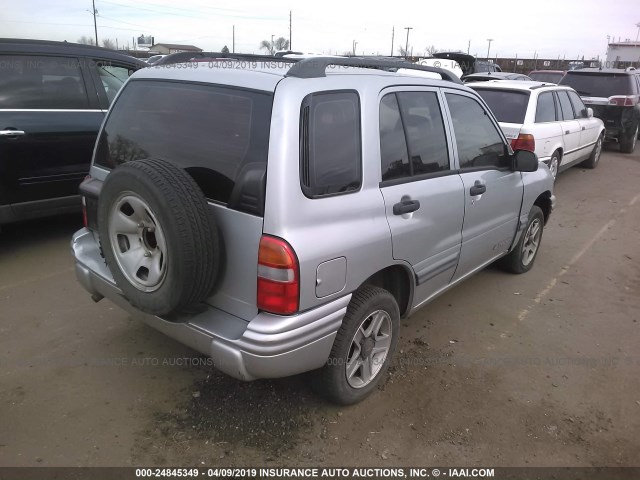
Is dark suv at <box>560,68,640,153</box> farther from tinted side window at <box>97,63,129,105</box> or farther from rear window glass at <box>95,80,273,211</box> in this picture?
rear window glass at <box>95,80,273,211</box>

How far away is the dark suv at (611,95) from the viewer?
10641 mm

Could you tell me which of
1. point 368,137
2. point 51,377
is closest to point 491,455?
point 368,137

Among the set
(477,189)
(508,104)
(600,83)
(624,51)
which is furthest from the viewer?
(624,51)

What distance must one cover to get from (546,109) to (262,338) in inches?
253

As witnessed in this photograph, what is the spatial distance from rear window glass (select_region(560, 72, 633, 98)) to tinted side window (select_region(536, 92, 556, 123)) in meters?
4.13

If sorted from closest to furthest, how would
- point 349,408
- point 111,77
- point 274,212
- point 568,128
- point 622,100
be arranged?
1. point 274,212
2. point 349,408
3. point 111,77
4. point 568,128
5. point 622,100

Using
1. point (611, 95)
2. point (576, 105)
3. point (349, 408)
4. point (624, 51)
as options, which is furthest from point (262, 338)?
point (624, 51)

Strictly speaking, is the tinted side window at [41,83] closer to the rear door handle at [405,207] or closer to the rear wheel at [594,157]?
the rear door handle at [405,207]

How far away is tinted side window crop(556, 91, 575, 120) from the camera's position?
7.58m

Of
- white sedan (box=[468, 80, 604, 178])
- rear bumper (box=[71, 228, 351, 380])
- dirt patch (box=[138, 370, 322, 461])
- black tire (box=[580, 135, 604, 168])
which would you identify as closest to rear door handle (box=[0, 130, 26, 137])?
rear bumper (box=[71, 228, 351, 380])

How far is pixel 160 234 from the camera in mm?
2145

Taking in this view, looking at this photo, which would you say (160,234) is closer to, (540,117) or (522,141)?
(522,141)

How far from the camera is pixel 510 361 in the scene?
10.8 ft

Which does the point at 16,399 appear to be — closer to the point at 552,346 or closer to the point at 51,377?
the point at 51,377
